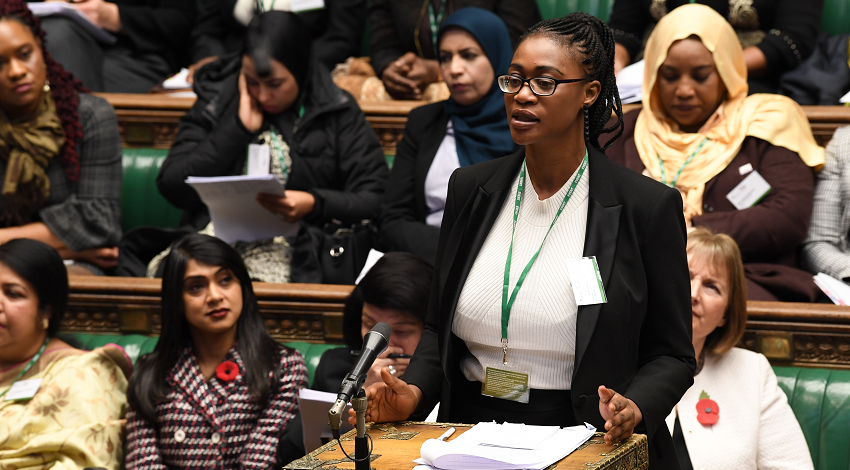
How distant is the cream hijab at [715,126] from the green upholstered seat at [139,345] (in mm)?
1179

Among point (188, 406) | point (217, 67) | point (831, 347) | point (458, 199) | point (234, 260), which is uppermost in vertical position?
point (217, 67)

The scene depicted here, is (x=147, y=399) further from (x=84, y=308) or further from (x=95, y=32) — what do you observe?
(x=95, y=32)

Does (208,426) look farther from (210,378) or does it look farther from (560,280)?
(560,280)

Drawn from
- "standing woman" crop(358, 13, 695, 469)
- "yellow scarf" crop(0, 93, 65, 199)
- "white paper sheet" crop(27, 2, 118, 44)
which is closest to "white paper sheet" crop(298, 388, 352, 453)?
"standing woman" crop(358, 13, 695, 469)

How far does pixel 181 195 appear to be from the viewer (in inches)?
129

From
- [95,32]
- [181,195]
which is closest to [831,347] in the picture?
[181,195]

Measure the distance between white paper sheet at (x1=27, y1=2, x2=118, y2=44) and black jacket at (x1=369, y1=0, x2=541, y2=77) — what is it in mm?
1166

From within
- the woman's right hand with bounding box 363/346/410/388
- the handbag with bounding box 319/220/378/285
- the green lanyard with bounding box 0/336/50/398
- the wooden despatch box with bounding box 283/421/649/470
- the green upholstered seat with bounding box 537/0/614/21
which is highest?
the green upholstered seat with bounding box 537/0/614/21

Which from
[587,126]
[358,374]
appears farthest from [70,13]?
[358,374]

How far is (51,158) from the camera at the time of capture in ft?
10.5

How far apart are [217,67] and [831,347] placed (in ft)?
7.59

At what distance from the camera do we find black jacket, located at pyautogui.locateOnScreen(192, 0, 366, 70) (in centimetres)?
408

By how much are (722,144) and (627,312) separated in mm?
1671

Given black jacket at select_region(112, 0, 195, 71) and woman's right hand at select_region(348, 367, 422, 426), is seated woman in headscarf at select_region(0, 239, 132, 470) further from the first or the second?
black jacket at select_region(112, 0, 195, 71)
